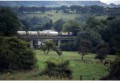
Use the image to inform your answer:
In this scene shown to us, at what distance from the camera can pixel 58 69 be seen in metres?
20.0

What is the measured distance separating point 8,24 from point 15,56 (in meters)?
15.5

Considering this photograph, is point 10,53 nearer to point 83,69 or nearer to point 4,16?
point 83,69

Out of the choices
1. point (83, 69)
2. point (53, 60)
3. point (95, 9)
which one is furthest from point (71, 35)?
point (95, 9)

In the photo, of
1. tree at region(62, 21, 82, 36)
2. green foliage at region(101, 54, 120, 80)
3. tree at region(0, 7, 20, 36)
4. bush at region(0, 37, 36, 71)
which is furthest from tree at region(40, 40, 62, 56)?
tree at region(62, 21, 82, 36)

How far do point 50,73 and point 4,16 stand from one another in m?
21.2

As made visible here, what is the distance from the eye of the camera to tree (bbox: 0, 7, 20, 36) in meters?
36.6

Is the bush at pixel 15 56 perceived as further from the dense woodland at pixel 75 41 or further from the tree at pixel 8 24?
the tree at pixel 8 24

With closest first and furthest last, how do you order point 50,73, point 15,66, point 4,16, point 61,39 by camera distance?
point 50,73
point 15,66
point 4,16
point 61,39

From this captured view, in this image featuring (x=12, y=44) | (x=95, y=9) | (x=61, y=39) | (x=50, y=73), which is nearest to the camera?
(x=50, y=73)

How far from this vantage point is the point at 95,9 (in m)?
91.8

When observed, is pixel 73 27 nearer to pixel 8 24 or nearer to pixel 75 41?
pixel 75 41

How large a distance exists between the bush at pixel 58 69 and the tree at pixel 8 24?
16752 mm

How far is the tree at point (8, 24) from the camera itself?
36.6m

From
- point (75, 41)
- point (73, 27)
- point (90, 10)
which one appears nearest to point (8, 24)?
point (75, 41)
